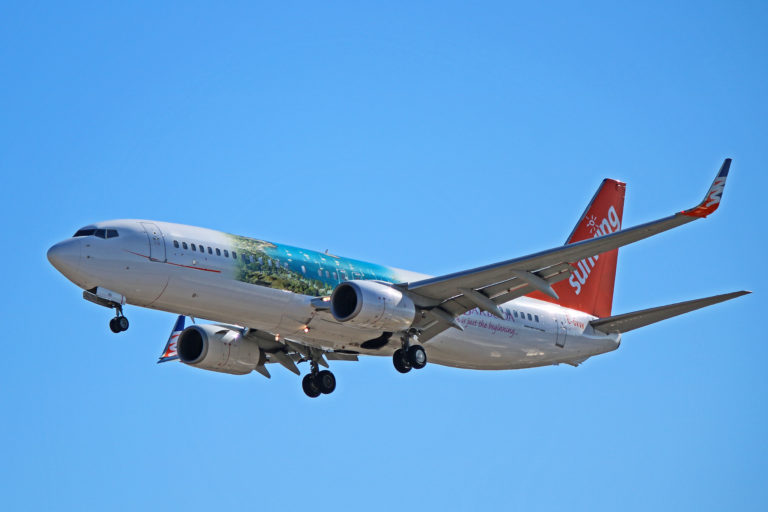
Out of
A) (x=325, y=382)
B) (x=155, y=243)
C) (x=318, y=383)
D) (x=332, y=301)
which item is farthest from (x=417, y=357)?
(x=155, y=243)

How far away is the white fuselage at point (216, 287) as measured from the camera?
33.0 meters

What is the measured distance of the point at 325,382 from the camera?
41.3 meters

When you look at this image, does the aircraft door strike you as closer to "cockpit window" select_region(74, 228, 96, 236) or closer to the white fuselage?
the white fuselage

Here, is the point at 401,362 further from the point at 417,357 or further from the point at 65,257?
the point at 65,257

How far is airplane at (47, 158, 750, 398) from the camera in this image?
33188 mm

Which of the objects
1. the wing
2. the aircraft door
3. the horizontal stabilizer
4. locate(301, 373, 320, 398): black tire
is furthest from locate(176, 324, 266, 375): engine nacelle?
the horizontal stabilizer

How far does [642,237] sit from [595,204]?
624 inches

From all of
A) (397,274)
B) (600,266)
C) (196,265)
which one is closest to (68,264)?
(196,265)

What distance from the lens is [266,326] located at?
118ft

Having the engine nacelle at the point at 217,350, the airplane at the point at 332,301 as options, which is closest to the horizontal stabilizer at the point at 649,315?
the airplane at the point at 332,301

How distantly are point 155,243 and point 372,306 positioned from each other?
23.0 feet

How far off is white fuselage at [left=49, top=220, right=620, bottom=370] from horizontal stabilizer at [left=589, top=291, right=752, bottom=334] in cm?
437

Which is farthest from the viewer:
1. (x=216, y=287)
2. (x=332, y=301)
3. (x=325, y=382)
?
(x=325, y=382)

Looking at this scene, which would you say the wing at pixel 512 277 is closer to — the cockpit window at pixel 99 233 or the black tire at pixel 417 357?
the black tire at pixel 417 357
